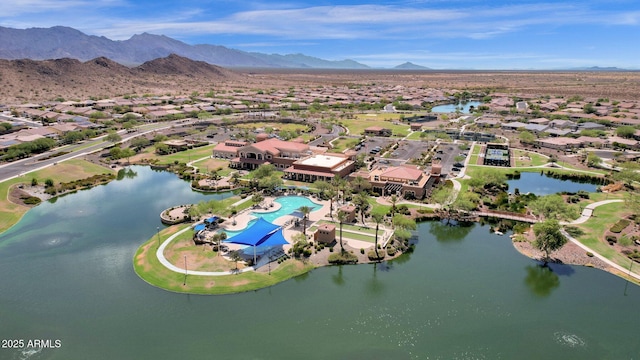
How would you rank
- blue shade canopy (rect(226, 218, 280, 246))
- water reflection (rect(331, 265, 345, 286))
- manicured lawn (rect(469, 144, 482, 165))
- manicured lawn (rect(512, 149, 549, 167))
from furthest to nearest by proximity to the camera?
manicured lawn (rect(469, 144, 482, 165)) < manicured lawn (rect(512, 149, 549, 167)) < blue shade canopy (rect(226, 218, 280, 246)) < water reflection (rect(331, 265, 345, 286))

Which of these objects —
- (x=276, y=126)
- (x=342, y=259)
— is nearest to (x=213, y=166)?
(x=342, y=259)

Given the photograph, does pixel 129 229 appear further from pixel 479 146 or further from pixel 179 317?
pixel 479 146

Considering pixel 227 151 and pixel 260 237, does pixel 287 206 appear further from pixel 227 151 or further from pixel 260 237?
pixel 227 151

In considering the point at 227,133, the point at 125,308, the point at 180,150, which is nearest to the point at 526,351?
the point at 125,308

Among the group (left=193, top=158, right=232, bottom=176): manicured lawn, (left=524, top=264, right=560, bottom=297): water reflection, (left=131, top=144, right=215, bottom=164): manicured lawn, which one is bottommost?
(left=524, top=264, right=560, bottom=297): water reflection

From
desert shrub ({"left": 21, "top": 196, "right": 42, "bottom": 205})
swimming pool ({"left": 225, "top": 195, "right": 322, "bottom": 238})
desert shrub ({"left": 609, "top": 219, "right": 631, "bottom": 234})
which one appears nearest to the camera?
desert shrub ({"left": 609, "top": 219, "right": 631, "bottom": 234})

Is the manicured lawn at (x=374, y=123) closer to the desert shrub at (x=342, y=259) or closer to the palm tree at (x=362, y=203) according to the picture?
the palm tree at (x=362, y=203)

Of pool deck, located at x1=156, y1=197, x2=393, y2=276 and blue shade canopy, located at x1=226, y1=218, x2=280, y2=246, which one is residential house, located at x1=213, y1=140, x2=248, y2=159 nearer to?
pool deck, located at x1=156, y1=197, x2=393, y2=276

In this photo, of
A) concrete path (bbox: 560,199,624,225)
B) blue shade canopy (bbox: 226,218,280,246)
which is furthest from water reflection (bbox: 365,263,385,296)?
concrete path (bbox: 560,199,624,225)

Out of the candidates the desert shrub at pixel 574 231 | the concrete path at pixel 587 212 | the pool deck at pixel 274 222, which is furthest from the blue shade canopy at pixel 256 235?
the concrete path at pixel 587 212

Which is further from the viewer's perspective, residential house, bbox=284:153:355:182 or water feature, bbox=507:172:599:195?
residential house, bbox=284:153:355:182
